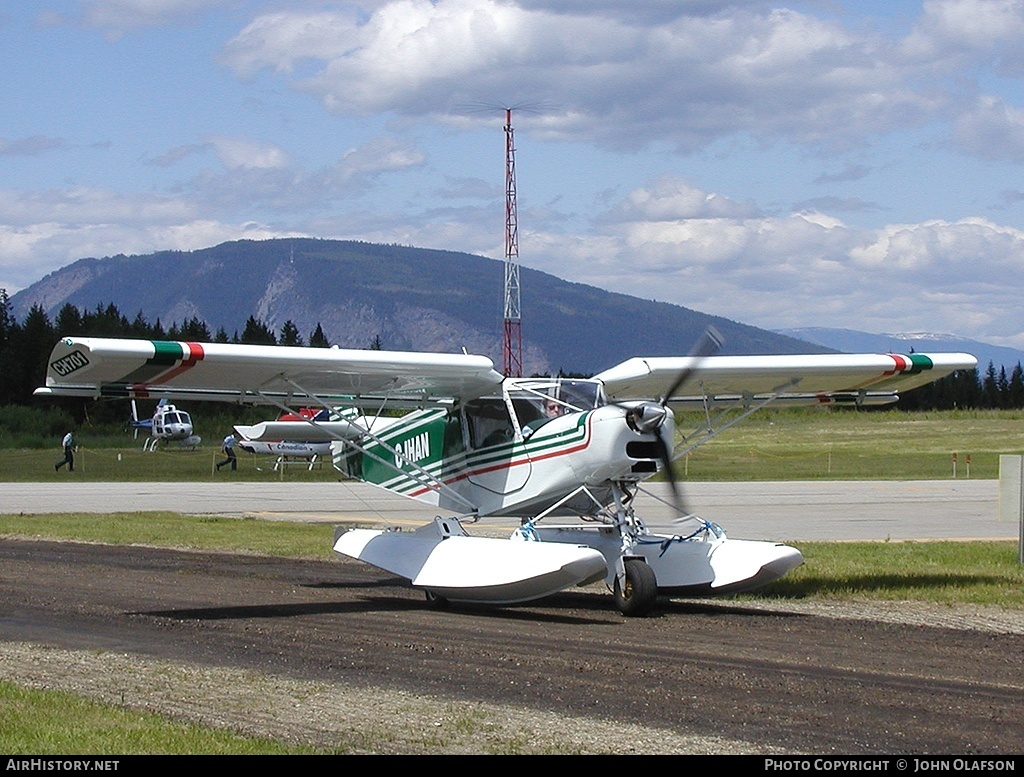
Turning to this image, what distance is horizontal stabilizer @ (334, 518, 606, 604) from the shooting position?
13164mm

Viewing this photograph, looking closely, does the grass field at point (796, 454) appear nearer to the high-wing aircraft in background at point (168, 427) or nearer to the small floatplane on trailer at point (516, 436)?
the high-wing aircraft in background at point (168, 427)

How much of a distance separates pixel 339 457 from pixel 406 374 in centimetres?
460

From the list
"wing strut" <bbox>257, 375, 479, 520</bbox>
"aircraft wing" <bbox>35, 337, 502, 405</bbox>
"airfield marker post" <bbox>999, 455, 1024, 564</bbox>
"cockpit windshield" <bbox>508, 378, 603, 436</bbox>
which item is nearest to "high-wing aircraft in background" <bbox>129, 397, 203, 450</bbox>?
"wing strut" <bbox>257, 375, 479, 520</bbox>

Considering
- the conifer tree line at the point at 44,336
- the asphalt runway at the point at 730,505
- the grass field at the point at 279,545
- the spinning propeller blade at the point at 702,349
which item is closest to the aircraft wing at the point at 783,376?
the spinning propeller blade at the point at 702,349

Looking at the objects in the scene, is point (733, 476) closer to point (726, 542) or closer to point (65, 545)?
point (65, 545)

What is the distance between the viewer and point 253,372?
571 inches

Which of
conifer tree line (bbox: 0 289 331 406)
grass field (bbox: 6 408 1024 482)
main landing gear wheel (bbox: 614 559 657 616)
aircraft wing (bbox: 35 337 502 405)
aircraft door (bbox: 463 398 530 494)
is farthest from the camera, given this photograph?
conifer tree line (bbox: 0 289 331 406)

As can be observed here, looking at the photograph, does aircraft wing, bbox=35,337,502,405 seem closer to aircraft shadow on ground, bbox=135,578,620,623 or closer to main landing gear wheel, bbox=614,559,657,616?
aircraft shadow on ground, bbox=135,578,620,623

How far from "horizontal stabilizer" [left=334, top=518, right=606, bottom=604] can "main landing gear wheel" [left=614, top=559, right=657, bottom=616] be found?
0.43 meters

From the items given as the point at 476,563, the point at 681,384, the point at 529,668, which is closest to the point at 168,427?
the point at 476,563

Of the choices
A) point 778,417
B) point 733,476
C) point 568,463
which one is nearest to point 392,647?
point 568,463

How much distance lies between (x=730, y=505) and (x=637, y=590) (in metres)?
19.7

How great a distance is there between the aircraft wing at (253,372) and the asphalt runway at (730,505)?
24.1ft

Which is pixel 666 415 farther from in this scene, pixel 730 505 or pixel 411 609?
pixel 730 505
